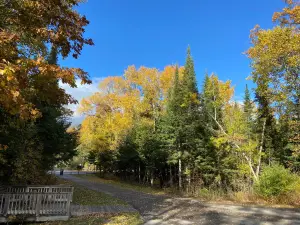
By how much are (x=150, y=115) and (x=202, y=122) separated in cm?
978

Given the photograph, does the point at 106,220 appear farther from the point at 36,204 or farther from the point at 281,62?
the point at 281,62

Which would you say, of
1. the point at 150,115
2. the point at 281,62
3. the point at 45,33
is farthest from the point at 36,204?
the point at 150,115

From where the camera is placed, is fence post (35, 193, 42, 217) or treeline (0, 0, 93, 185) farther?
fence post (35, 193, 42, 217)

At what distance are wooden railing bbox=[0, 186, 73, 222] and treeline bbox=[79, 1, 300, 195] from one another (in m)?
10.0

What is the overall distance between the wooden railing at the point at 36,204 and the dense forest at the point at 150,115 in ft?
6.11

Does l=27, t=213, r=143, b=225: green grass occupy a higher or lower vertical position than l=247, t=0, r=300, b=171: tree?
lower

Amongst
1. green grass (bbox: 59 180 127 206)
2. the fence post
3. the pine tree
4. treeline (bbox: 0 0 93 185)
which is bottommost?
green grass (bbox: 59 180 127 206)

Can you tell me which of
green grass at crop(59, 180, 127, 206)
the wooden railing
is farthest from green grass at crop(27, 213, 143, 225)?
green grass at crop(59, 180, 127, 206)

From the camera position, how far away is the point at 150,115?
2969 centimetres

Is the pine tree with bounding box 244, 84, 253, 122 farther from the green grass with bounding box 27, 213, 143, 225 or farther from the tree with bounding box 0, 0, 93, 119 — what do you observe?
the tree with bounding box 0, 0, 93, 119

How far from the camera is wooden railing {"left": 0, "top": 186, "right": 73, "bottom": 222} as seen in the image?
848cm

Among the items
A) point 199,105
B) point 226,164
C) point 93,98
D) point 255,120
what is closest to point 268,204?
point 226,164

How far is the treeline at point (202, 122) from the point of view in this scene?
1289 centimetres

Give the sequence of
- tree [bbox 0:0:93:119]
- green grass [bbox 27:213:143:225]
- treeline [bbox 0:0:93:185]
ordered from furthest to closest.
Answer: green grass [bbox 27:213:143:225] < tree [bbox 0:0:93:119] < treeline [bbox 0:0:93:185]
